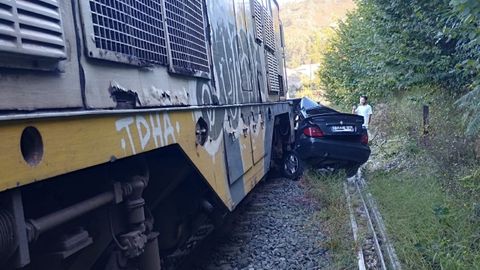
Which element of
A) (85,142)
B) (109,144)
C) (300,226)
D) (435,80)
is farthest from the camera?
(435,80)

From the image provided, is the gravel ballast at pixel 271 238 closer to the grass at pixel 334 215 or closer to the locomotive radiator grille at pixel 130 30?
the grass at pixel 334 215

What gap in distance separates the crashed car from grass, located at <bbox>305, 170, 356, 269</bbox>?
0.95 ft

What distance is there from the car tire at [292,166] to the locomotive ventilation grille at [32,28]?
7951mm

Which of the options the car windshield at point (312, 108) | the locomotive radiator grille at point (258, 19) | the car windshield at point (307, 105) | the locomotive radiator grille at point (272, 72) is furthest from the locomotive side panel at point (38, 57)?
the car windshield at point (307, 105)

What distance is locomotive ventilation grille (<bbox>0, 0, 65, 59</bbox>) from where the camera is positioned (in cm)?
159

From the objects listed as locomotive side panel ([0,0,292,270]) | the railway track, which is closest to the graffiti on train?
locomotive side panel ([0,0,292,270])

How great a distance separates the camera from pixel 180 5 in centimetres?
359

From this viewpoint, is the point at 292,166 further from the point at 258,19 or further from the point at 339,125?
the point at 258,19

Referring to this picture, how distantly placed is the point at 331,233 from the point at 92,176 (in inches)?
151

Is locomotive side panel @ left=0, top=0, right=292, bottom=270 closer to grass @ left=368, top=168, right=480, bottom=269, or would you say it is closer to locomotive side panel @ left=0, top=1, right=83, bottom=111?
locomotive side panel @ left=0, top=1, right=83, bottom=111

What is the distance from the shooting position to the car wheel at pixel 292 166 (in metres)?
9.81

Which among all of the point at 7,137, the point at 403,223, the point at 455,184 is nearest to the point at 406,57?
the point at 455,184

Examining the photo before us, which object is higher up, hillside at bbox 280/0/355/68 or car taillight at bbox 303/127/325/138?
hillside at bbox 280/0/355/68

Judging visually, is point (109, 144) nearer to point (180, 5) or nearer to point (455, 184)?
point (180, 5)
